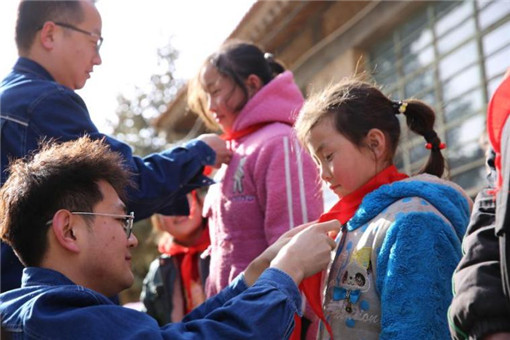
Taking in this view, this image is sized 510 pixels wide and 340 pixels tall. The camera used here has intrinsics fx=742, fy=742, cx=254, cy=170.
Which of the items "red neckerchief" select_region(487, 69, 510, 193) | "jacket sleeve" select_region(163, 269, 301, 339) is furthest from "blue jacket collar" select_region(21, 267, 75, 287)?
"red neckerchief" select_region(487, 69, 510, 193)

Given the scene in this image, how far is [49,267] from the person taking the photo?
2.11 meters

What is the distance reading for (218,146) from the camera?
3.22 metres

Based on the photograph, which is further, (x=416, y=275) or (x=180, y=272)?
(x=180, y=272)

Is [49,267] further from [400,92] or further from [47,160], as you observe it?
[400,92]

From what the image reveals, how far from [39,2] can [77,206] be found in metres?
1.41

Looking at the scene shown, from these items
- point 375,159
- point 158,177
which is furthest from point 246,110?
point 375,159

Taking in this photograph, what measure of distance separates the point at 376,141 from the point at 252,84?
3.30 ft

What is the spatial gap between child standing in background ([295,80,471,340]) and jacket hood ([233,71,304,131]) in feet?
1.97

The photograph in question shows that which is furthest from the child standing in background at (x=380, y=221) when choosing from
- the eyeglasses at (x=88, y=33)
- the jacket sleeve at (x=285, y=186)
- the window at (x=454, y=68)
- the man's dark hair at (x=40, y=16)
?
the window at (x=454, y=68)

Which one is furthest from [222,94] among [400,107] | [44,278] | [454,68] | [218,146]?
[454,68]

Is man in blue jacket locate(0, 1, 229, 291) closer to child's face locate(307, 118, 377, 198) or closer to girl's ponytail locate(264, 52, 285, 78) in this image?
girl's ponytail locate(264, 52, 285, 78)

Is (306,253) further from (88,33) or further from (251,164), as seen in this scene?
(88,33)

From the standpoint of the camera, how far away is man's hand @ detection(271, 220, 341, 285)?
7.05ft

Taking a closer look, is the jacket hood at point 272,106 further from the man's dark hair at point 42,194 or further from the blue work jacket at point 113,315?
the blue work jacket at point 113,315
